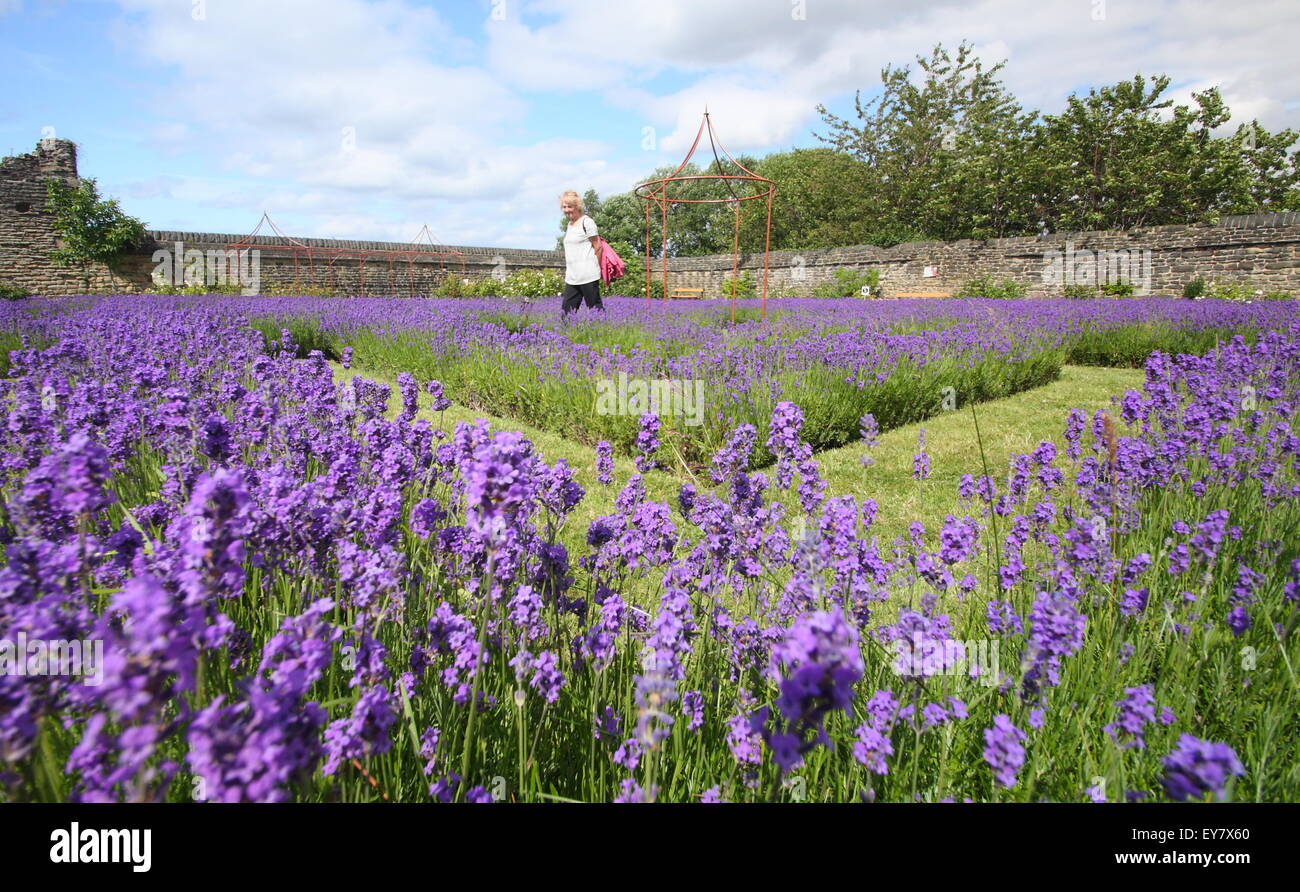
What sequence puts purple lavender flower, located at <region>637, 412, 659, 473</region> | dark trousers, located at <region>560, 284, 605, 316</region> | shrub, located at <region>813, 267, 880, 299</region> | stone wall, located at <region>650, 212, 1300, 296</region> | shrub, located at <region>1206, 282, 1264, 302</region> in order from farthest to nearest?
shrub, located at <region>813, 267, 880, 299</region> → stone wall, located at <region>650, 212, 1300, 296</region> → shrub, located at <region>1206, 282, 1264, 302</region> → dark trousers, located at <region>560, 284, 605, 316</region> → purple lavender flower, located at <region>637, 412, 659, 473</region>

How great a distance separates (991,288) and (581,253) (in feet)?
48.9

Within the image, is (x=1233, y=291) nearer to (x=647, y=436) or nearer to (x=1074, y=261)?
(x=1074, y=261)

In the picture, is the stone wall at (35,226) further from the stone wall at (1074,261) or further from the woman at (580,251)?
the stone wall at (1074,261)

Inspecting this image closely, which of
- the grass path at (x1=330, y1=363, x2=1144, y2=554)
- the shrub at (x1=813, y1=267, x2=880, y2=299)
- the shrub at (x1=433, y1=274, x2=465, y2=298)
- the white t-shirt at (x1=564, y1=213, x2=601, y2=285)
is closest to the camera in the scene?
the grass path at (x1=330, y1=363, x2=1144, y2=554)

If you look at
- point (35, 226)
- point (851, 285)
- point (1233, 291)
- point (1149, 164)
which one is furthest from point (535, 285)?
point (1149, 164)

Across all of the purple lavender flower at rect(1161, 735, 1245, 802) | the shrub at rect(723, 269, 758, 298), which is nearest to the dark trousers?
the purple lavender flower at rect(1161, 735, 1245, 802)

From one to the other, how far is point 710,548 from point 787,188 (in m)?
45.0

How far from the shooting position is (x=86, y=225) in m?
18.2

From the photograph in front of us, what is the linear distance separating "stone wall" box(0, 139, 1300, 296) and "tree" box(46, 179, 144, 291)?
40 centimetres

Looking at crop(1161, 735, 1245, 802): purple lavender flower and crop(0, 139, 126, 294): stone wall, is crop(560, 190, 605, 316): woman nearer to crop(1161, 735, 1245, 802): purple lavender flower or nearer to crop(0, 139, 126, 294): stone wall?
crop(1161, 735, 1245, 802): purple lavender flower

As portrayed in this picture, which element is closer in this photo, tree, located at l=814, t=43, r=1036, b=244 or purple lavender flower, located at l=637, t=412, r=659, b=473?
purple lavender flower, located at l=637, t=412, r=659, b=473

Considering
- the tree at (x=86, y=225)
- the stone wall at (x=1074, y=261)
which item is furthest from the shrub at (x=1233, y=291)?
the tree at (x=86, y=225)

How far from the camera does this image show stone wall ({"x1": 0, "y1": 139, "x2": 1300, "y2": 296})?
14.8 m
